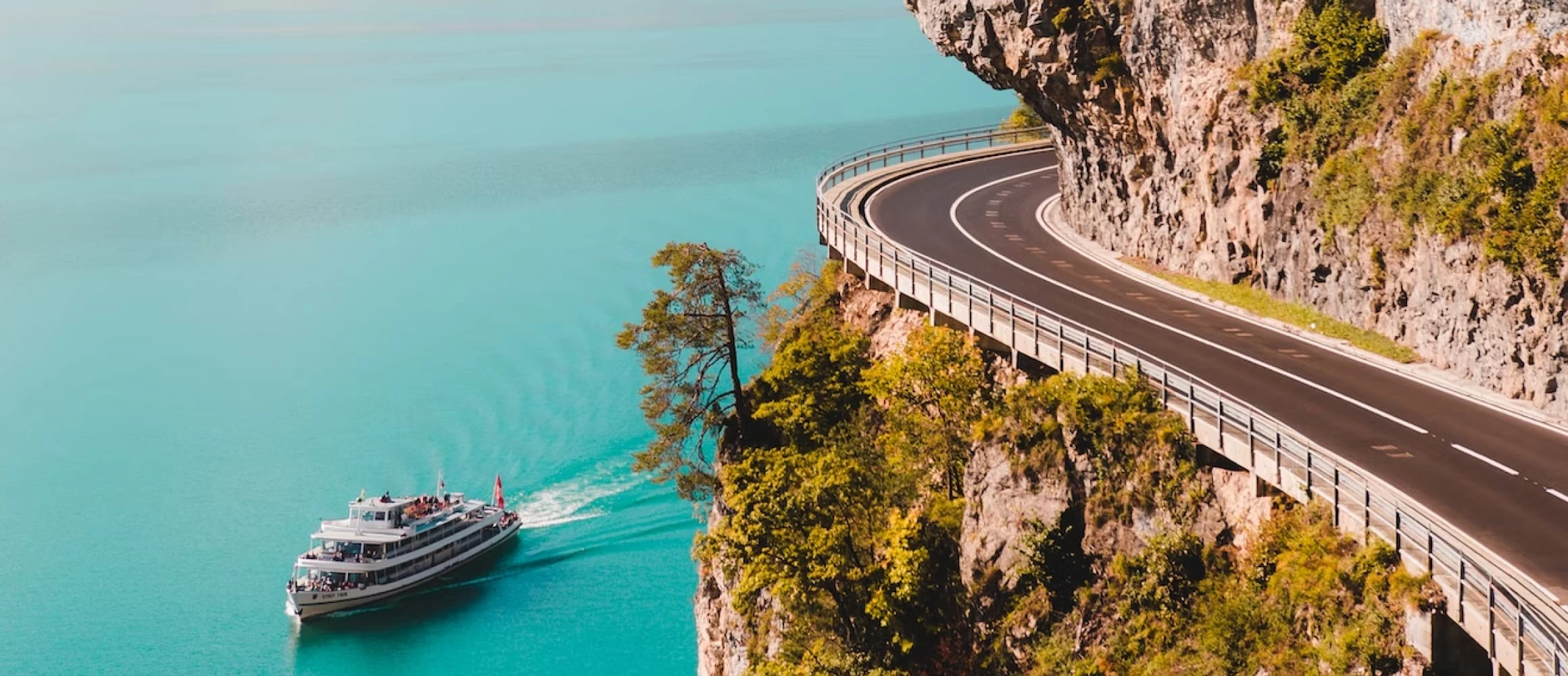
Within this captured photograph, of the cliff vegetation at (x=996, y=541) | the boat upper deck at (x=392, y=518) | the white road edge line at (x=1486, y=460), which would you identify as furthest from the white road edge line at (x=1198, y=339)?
the boat upper deck at (x=392, y=518)

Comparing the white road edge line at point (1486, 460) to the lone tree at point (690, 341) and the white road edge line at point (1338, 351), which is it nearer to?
the white road edge line at point (1338, 351)

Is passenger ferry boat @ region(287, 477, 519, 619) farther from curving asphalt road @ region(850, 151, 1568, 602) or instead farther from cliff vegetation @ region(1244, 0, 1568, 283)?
cliff vegetation @ region(1244, 0, 1568, 283)

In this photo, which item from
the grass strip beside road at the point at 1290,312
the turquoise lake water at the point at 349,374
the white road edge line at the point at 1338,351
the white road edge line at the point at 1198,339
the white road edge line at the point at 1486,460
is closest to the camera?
the white road edge line at the point at 1486,460

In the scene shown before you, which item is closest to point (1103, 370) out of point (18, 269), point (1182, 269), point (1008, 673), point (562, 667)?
point (1008, 673)

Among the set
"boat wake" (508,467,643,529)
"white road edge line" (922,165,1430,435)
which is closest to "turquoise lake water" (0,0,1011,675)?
"boat wake" (508,467,643,529)

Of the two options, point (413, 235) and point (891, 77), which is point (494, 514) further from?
point (891, 77)

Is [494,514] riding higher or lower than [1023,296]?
lower
